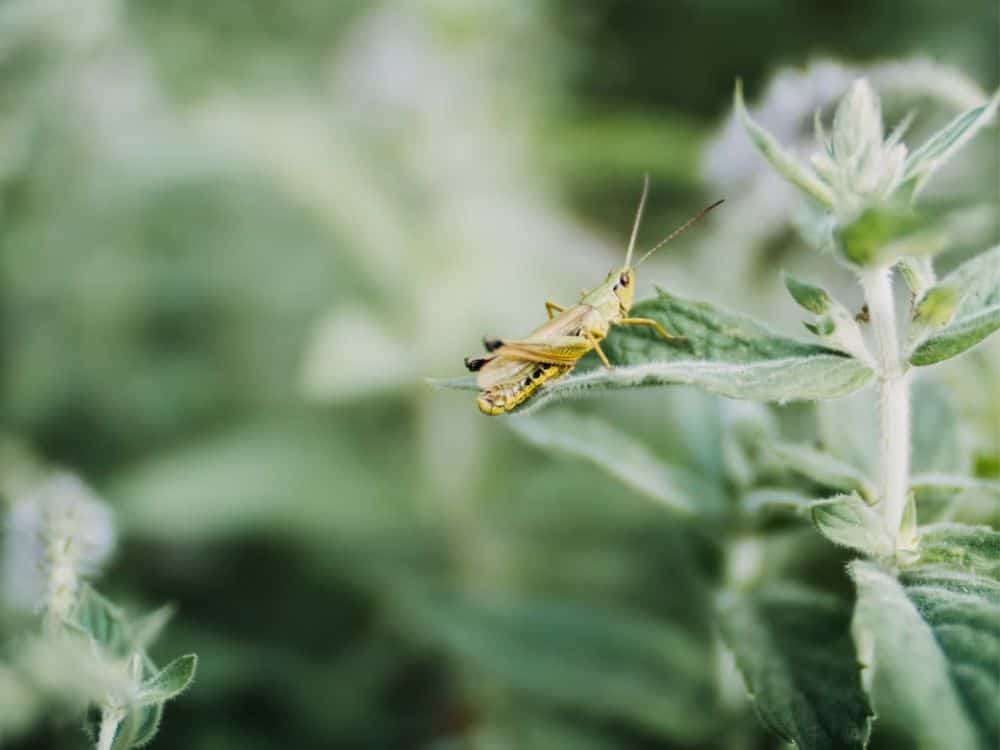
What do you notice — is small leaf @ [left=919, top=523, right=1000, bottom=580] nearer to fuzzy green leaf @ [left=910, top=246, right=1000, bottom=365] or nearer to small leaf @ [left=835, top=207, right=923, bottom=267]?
fuzzy green leaf @ [left=910, top=246, right=1000, bottom=365]

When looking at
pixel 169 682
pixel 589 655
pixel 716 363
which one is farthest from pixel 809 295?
pixel 589 655

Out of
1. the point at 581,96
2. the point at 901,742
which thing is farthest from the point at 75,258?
the point at 901,742

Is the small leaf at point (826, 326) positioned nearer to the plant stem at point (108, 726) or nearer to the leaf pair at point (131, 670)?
the leaf pair at point (131, 670)

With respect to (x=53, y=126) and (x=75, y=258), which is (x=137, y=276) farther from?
(x=53, y=126)

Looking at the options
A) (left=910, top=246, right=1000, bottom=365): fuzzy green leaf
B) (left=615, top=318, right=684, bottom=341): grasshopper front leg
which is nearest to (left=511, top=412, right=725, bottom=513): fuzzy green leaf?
(left=615, top=318, right=684, bottom=341): grasshopper front leg

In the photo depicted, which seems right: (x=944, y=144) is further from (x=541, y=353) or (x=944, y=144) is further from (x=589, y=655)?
(x=589, y=655)

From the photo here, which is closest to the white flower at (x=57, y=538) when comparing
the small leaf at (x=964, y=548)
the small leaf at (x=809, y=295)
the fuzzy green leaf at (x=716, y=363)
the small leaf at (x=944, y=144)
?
the fuzzy green leaf at (x=716, y=363)

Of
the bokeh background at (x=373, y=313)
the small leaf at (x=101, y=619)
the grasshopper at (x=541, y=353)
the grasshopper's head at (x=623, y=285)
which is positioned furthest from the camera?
the bokeh background at (x=373, y=313)
